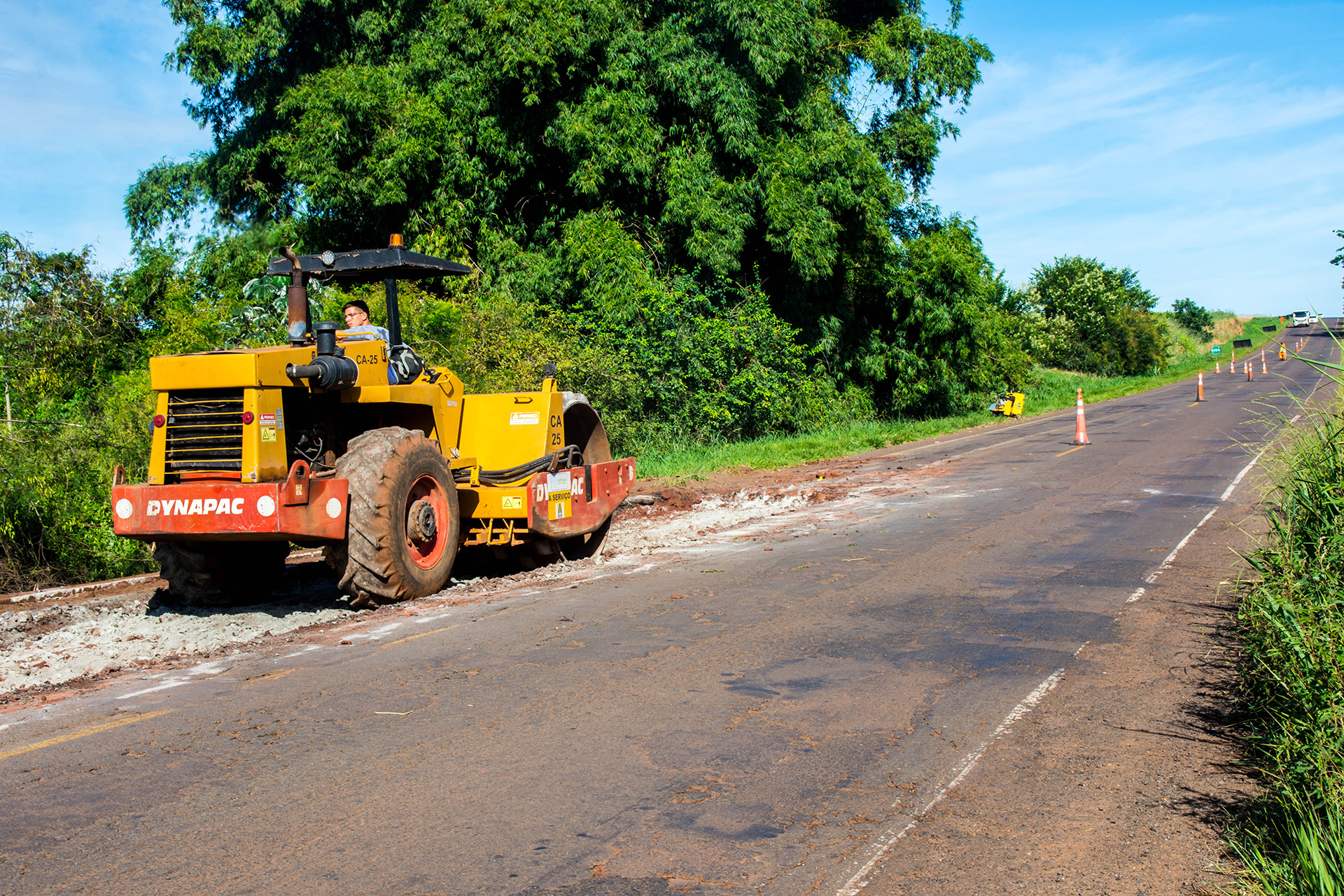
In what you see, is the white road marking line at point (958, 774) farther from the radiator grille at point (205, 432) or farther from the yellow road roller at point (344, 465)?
the radiator grille at point (205, 432)

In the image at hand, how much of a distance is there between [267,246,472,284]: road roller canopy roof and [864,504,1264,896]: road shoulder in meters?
6.52

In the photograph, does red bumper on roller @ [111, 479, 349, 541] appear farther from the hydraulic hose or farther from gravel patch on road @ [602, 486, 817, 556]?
gravel patch on road @ [602, 486, 817, 556]

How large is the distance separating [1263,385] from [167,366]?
4639 cm

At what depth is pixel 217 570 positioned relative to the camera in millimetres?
8289

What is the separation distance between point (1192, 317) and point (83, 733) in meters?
107

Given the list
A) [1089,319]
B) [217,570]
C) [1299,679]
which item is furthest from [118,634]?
[1089,319]

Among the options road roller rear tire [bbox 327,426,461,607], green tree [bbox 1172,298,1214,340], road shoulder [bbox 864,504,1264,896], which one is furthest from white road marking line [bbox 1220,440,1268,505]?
green tree [bbox 1172,298,1214,340]

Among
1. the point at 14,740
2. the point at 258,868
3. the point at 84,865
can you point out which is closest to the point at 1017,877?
the point at 258,868

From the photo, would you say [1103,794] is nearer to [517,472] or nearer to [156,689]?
[156,689]

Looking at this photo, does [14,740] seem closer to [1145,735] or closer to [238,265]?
[1145,735]

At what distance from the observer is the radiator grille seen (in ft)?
24.8

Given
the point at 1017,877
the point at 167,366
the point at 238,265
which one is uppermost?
the point at 238,265

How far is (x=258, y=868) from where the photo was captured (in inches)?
147

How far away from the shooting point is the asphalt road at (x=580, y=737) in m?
3.79
